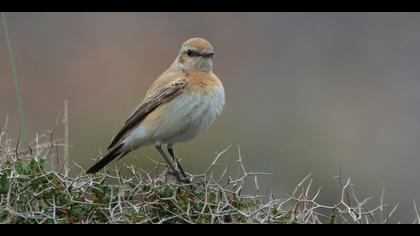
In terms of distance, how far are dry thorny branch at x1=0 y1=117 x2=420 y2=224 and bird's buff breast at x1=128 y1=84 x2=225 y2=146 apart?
7.54 feet

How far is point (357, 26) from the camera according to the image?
18.9 meters

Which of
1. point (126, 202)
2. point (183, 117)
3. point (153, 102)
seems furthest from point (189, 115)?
point (126, 202)

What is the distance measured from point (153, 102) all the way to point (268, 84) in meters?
9.58

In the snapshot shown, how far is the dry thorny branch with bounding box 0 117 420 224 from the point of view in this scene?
16.1ft

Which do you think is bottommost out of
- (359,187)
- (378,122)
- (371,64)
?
(359,187)

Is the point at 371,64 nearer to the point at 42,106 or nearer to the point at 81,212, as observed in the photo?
the point at 42,106

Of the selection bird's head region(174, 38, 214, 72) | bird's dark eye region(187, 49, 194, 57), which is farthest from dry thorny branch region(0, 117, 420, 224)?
bird's dark eye region(187, 49, 194, 57)

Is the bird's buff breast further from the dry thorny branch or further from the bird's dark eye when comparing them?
the dry thorny branch

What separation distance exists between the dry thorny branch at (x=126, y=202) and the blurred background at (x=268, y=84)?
6378 millimetres

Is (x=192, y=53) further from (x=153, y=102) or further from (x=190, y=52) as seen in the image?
(x=153, y=102)

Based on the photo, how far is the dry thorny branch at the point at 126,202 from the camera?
4898mm

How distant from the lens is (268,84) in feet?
56.9
